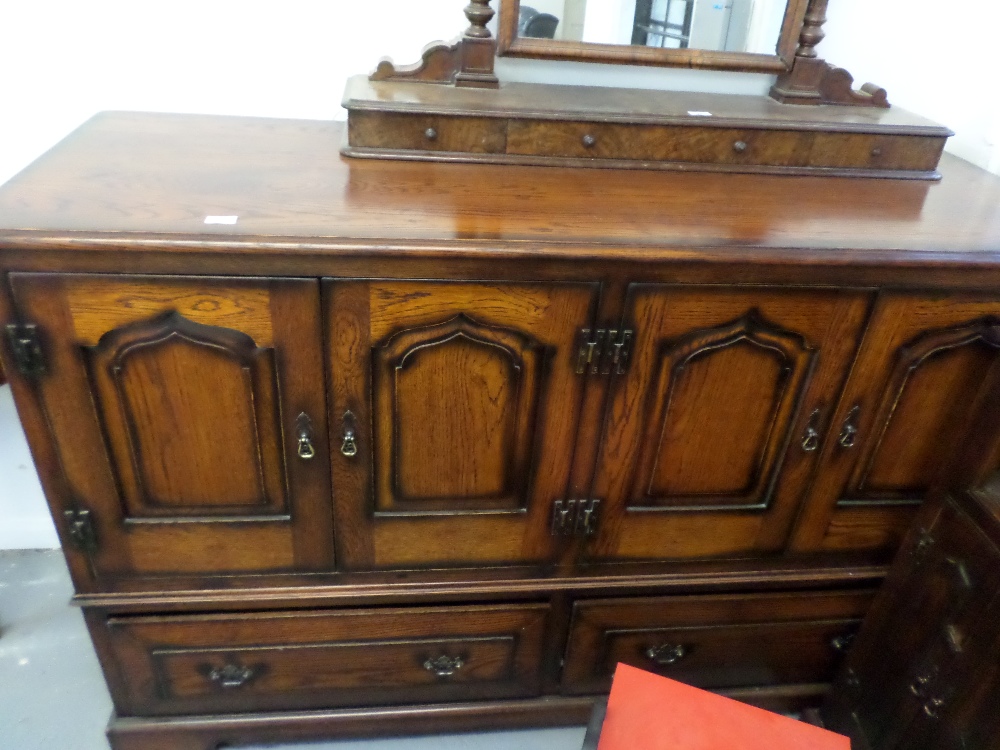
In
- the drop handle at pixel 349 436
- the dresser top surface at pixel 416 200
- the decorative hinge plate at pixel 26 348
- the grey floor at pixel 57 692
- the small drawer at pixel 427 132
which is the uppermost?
the small drawer at pixel 427 132

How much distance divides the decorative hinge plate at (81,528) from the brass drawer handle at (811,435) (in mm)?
1136

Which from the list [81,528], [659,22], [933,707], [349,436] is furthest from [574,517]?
[659,22]

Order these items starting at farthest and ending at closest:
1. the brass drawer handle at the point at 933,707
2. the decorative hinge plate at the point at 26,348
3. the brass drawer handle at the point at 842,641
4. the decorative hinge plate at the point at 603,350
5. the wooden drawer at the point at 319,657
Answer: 1. the brass drawer handle at the point at 842,641
2. the wooden drawer at the point at 319,657
3. the brass drawer handle at the point at 933,707
4. the decorative hinge plate at the point at 603,350
5. the decorative hinge plate at the point at 26,348

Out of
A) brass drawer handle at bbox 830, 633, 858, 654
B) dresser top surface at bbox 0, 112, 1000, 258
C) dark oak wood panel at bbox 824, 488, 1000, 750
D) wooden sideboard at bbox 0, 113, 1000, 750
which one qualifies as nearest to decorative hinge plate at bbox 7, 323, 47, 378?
wooden sideboard at bbox 0, 113, 1000, 750

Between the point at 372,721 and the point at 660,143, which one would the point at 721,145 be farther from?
the point at 372,721

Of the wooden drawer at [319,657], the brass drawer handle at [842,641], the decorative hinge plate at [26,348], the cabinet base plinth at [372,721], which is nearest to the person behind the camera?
the decorative hinge plate at [26,348]

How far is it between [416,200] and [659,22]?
23.8 inches

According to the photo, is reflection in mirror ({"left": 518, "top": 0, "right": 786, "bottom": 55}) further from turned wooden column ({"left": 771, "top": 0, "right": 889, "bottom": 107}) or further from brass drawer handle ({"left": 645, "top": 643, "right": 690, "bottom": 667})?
brass drawer handle ({"left": 645, "top": 643, "right": 690, "bottom": 667})

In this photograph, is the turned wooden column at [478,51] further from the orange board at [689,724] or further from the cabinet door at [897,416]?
the orange board at [689,724]

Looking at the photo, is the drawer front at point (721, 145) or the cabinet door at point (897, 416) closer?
the cabinet door at point (897, 416)

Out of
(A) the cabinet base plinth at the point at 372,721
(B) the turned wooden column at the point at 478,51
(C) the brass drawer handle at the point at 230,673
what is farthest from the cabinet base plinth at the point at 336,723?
(B) the turned wooden column at the point at 478,51

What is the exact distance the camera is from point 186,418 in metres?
1.07

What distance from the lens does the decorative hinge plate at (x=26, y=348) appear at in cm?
96

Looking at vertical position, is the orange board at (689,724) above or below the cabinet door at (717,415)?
below
